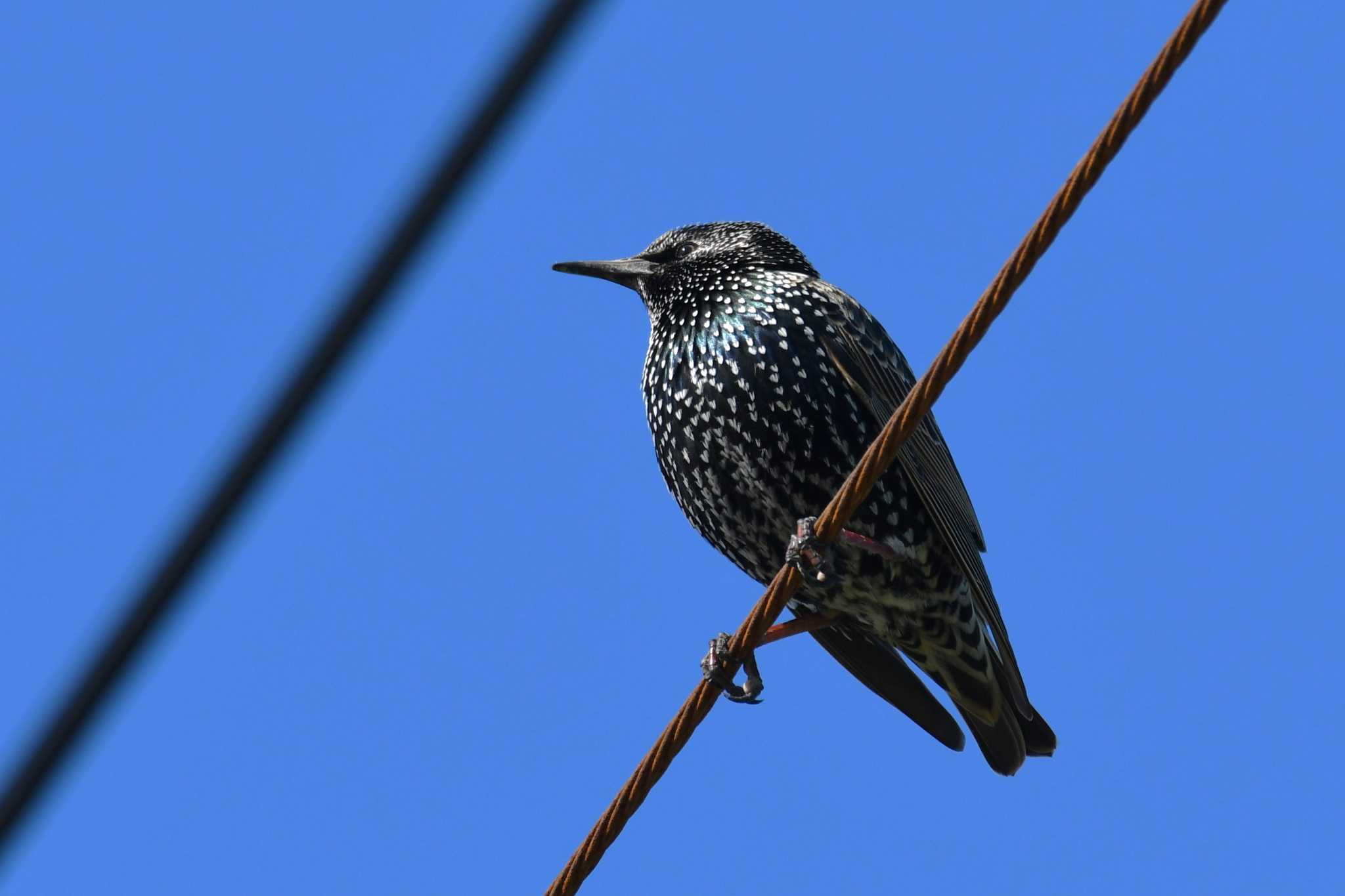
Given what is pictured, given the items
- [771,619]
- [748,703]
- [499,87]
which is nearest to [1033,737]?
[748,703]

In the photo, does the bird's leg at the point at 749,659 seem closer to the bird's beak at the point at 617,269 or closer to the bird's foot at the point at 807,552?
the bird's foot at the point at 807,552

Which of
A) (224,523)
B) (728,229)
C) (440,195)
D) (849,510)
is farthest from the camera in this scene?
(728,229)

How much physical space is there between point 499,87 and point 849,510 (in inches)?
82.4

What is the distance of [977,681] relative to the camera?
5465mm

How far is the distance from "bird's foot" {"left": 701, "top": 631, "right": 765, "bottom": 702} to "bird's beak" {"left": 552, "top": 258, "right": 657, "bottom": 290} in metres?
1.68

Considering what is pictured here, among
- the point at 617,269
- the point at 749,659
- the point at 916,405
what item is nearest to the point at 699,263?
the point at 617,269

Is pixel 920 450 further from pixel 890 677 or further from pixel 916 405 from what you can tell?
pixel 916 405

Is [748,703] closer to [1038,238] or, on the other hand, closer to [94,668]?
[1038,238]

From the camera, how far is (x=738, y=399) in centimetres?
504

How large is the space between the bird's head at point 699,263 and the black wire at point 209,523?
12.8ft

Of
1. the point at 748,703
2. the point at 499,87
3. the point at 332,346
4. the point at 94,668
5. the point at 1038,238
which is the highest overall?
the point at 1038,238

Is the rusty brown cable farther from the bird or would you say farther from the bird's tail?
the bird's tail

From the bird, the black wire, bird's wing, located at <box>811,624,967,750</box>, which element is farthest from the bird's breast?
the black wire

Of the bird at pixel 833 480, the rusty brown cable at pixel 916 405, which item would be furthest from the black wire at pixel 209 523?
the bird at pixel 833 480
